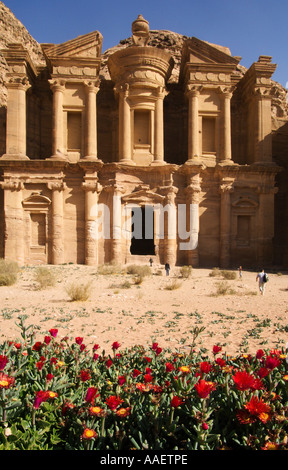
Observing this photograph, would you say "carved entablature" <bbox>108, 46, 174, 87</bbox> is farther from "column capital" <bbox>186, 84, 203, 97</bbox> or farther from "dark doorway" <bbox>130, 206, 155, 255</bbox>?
"dark doorway" <bbox>130, 206, 155, 255</bbox>

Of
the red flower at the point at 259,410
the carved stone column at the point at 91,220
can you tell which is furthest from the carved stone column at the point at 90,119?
the red flower at the point at 259,410

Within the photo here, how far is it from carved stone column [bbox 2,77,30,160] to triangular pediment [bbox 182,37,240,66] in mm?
11678

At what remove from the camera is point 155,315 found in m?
9.02

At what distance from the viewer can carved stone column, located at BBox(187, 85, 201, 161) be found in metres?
22.8

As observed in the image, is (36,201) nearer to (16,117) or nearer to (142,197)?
(16,117)

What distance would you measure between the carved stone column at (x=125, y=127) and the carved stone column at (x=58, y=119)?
3.98 m

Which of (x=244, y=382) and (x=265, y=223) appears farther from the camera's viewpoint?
(x=265, y=223)

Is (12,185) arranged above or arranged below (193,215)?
above

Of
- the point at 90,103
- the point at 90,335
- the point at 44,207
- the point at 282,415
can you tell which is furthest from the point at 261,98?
the point at 282,415

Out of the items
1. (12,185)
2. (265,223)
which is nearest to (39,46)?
(12,185)

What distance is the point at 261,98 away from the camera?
23453 millimetres

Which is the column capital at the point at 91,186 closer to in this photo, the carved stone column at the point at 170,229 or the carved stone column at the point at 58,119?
the carved stone column at the point at 58,119

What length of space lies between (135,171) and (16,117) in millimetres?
8724
